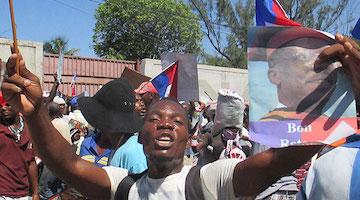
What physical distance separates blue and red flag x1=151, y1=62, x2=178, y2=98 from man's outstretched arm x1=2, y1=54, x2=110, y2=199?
7.80ft

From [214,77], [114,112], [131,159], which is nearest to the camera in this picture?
[131,159]

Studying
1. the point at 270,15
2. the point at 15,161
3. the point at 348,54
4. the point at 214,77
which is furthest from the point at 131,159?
the point at 214,77

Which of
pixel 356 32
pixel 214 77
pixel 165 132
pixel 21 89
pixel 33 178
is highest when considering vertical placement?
pixel 356 32

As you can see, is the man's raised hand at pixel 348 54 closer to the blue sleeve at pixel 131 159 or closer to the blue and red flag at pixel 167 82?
the blue sleeve at pixel 131 159

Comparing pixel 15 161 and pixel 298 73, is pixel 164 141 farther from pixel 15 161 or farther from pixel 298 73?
pixel 15 161

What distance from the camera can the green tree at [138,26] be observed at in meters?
39.0

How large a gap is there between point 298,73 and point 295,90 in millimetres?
58

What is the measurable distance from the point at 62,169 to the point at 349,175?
1134 mm

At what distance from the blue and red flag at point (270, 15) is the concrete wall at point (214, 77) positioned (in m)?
17.2

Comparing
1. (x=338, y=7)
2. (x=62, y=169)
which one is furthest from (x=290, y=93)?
(x=338, y=7)

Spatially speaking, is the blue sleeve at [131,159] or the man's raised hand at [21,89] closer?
the man's raised hand at [21,89]

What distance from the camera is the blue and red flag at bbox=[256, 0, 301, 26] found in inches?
78.0

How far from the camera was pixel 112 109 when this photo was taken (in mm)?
3871

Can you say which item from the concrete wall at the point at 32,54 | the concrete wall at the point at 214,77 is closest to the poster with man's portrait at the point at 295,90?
the concrete wall at the point at 32,54
